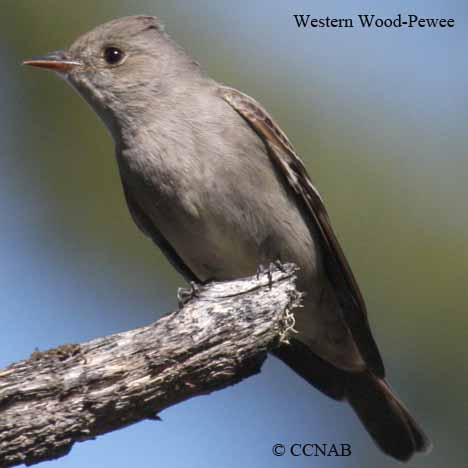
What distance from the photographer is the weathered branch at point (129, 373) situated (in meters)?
2.89

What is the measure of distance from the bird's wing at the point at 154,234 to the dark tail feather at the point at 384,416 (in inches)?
46.7

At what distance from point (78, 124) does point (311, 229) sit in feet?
4.33

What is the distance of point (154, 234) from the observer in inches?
189

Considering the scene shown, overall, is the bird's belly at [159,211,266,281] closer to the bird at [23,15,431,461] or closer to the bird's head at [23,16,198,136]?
the bird at [23,15,431,461]

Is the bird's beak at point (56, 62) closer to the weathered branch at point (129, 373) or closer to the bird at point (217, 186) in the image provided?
the bird at point (217, 186)

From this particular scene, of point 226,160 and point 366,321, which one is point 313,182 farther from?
point 366,321

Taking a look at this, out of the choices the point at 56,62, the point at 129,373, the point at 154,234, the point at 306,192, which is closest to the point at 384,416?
the point at 306,192

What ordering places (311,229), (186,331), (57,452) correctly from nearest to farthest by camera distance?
(57,452)
(186,331)
(311,229)

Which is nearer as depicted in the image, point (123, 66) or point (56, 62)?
point (56, 62)

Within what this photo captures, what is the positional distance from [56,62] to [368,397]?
2.50 meters

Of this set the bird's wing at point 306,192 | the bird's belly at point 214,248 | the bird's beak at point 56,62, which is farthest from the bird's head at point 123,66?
the bird's belly at point 214,248

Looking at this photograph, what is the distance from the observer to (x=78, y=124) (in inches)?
177

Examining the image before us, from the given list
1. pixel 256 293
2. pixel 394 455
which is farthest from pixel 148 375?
pixel 394 455

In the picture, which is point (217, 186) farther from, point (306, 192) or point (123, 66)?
point (123, 66)
